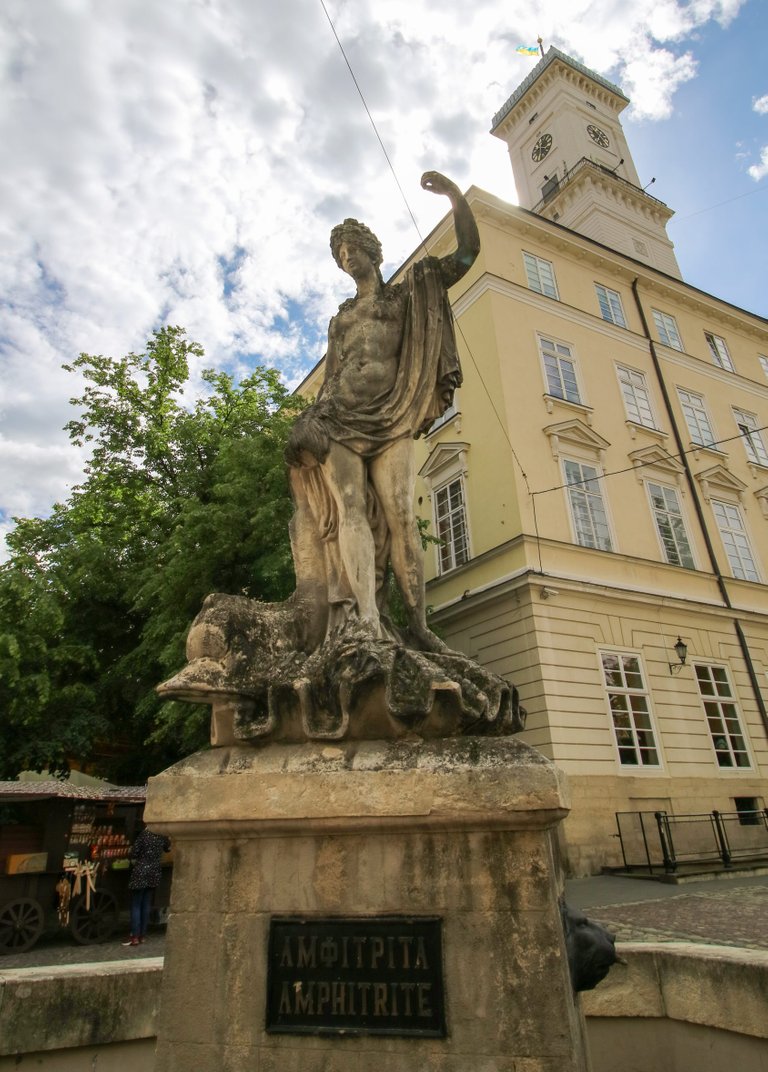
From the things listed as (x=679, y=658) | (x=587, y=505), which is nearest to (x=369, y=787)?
(x=679, y=658)

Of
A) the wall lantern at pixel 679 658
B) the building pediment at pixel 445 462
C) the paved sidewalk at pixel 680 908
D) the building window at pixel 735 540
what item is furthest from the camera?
the building window at pixel 735 540

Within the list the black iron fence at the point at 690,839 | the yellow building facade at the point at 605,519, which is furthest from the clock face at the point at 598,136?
the black iron fence at the point at 690,839

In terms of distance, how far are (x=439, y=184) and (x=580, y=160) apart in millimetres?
29612

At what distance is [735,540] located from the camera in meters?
19.1

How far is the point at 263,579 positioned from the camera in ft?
39.4

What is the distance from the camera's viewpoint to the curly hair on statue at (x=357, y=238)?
405 cm

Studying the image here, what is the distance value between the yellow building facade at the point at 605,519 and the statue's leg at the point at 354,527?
1072 cm

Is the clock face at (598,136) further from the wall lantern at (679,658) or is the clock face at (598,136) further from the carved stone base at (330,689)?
the carved stone base at (330,689)

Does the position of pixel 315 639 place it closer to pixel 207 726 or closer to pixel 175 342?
pixel 207 726

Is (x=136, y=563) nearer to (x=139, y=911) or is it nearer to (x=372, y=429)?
(x=139, y=911)

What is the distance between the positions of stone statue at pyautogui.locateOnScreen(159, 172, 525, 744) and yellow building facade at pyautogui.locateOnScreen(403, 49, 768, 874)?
1064cm

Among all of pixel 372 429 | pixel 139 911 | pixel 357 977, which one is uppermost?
pixel 372 429

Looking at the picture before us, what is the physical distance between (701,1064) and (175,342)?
1932cm

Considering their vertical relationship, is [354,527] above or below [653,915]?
above
